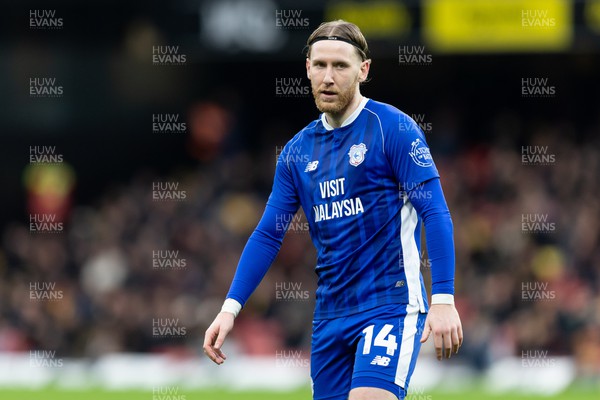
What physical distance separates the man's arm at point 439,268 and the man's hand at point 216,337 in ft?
3.08

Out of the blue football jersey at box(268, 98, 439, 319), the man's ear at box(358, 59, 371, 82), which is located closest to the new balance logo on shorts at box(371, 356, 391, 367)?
the blue football jersey at box(268, 98, 439, 319)

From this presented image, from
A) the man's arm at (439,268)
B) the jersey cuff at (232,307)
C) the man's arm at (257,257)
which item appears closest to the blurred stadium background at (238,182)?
the man's arm at (257,257)

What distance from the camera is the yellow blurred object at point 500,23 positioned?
49.8ft

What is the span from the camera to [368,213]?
592 cm

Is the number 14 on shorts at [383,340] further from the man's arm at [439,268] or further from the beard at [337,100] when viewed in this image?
the beard at [337,100]

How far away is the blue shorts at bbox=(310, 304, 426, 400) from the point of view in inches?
221

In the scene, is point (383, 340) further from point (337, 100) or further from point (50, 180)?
point (50, 180)

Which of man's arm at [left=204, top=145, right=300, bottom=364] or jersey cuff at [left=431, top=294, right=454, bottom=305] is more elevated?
man's arm at [left=204, top=145, right=300, bottom=364]

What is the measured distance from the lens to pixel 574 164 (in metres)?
16.8

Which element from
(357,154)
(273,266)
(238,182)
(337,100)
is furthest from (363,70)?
(238,182)

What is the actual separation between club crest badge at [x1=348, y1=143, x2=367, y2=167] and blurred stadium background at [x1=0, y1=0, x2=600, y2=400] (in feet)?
19.9

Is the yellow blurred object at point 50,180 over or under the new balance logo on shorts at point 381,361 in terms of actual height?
over

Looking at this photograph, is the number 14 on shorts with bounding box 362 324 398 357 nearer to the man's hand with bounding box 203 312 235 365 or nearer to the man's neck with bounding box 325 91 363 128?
the man's hand with bounding box 203 312 235 365

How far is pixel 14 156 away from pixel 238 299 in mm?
14739
